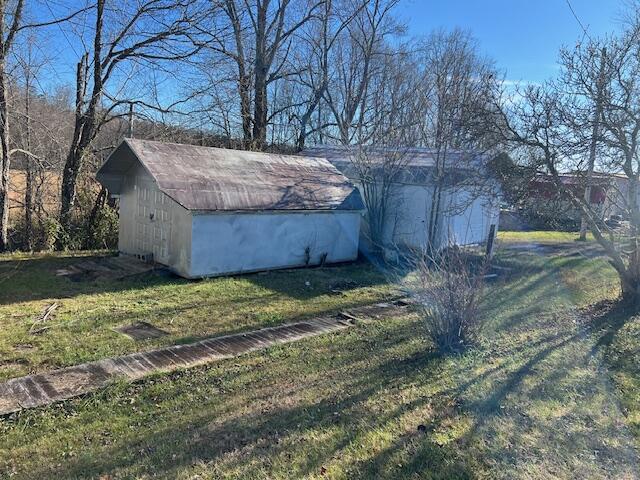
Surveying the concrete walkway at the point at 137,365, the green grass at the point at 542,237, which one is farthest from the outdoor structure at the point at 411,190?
the concrete walkway at the point at 137,365

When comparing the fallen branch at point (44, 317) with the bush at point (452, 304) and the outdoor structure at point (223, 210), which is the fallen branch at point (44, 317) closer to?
the outdoor structure at point (223, 210)

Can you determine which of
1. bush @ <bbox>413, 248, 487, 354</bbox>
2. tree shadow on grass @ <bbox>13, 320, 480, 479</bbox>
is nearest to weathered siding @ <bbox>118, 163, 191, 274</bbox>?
bush @ <bbox>413, 248, 487, 354</bbox>

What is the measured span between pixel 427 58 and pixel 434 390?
29575mm

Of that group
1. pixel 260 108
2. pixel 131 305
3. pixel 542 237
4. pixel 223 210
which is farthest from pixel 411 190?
pixel 542 237

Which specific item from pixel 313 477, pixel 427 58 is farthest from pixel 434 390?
pixel 427 58

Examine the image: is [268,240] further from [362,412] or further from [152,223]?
[362,412]

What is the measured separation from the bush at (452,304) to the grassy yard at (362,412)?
26 cm

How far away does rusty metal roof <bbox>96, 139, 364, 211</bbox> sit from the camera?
1085 centimetres

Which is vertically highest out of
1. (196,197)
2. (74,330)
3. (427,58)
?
(427,58)

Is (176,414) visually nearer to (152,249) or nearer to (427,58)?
(152,249)

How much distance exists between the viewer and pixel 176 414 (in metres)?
4.54

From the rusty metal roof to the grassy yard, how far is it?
3764mm

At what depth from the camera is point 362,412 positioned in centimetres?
447

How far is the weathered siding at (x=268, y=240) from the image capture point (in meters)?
10.9
